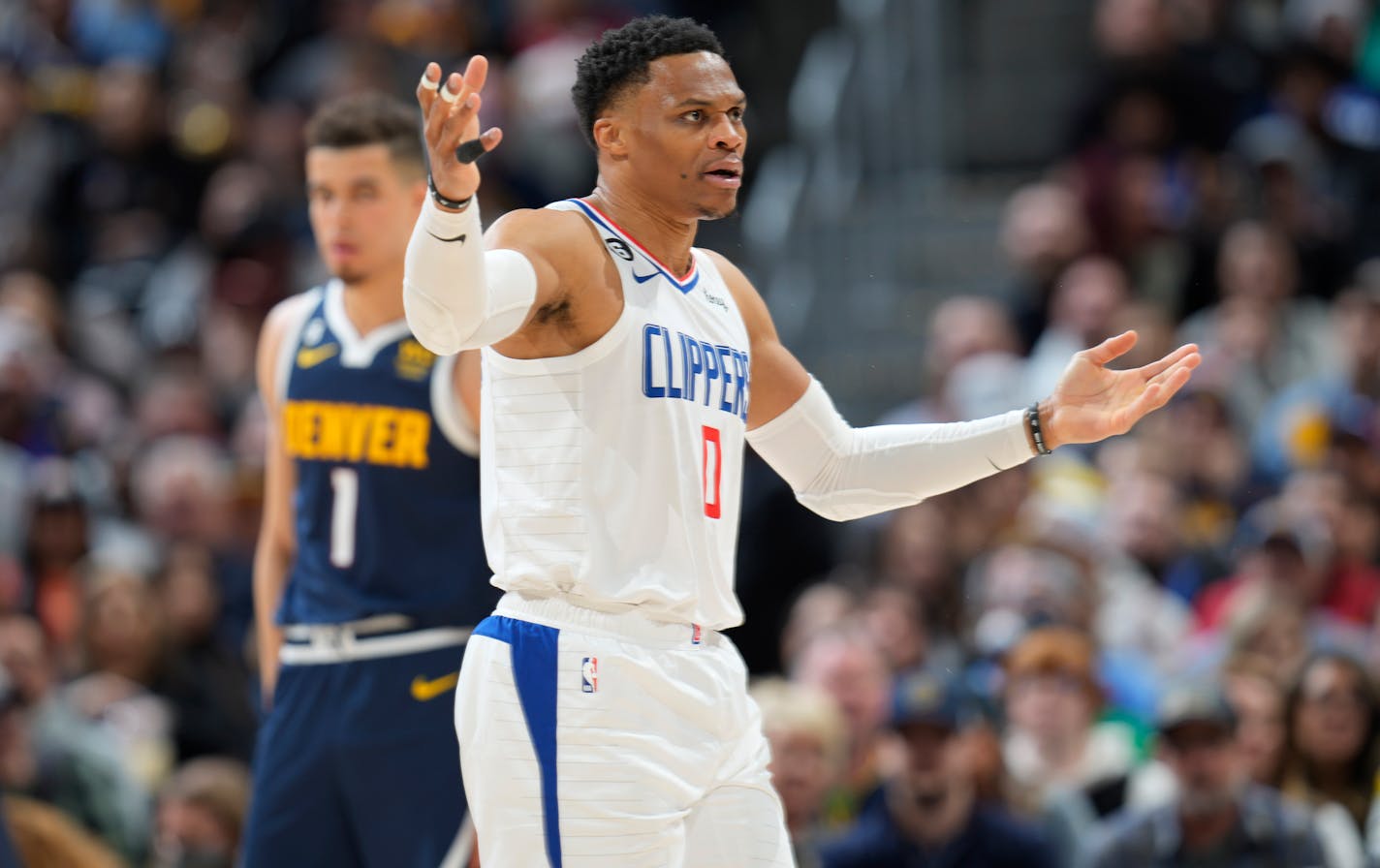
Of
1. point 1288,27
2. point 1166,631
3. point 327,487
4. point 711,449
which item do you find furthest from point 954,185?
point 711,449

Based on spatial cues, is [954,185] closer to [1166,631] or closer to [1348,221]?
[1348,221]

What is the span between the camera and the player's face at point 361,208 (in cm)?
605

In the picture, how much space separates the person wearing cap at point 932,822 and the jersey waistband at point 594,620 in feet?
10.5

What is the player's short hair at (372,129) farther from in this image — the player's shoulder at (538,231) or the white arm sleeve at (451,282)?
the white arm sleeve at (451,282)

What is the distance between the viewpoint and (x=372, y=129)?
6133 mm

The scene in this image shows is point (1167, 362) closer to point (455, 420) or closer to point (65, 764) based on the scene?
point (455, 420)

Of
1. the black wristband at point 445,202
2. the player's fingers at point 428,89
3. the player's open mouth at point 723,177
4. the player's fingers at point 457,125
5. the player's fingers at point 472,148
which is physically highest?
the player's fingers at point 428,89

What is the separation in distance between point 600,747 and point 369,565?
1.67m

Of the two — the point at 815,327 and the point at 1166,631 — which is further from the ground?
the point at 815,327

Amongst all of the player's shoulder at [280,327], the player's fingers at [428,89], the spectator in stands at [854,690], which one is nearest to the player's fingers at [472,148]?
the player's fingers at [428,89]

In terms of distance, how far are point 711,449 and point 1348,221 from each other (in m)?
7.36

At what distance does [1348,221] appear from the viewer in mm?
11055

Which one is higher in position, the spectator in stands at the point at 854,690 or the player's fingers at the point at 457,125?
the player's fingers at the point at 457,125

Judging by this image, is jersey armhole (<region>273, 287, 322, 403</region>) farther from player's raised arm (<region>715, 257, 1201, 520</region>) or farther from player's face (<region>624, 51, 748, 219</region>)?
player's face (<region>624, 51, 748, 219</region>)
